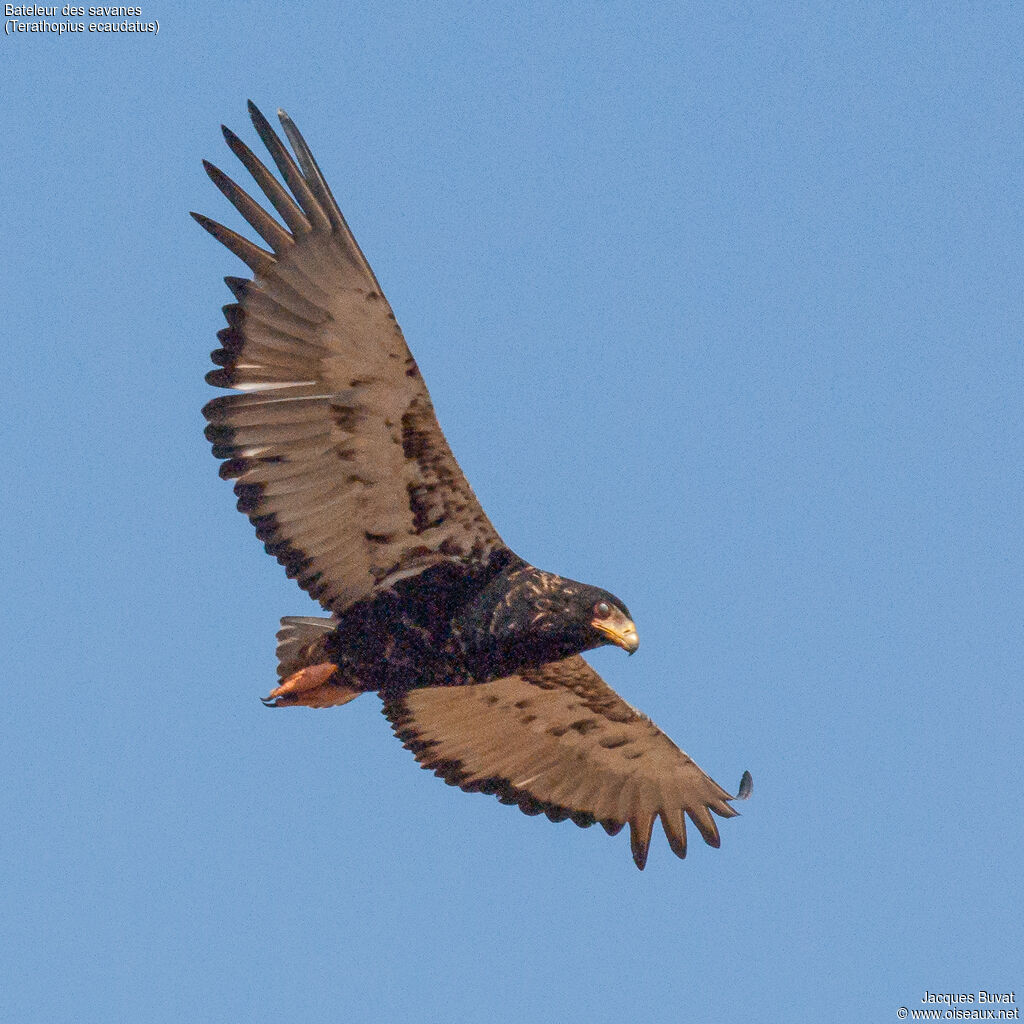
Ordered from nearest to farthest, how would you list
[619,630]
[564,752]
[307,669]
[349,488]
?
[619,630] → [349,488] → [307,669] → [564,752]

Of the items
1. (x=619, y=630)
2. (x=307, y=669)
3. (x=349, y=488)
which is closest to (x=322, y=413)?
(x=349, y=488)

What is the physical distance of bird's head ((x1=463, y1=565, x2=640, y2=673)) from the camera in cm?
1299

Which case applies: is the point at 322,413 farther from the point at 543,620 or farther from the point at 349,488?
the point at 543,620

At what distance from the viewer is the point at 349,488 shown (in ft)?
43.8

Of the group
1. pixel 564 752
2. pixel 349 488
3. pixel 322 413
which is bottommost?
pixel 564 752

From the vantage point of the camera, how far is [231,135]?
1245 cm

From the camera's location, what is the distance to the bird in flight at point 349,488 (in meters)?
12.7

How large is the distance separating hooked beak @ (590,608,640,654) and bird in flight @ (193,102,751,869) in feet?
0.03

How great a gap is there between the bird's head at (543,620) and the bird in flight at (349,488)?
0.03 feet

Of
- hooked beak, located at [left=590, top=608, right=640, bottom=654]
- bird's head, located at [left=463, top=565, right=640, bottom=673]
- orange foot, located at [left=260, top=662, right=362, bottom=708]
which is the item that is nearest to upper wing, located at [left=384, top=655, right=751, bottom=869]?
orange foot, located at [left=260, top=662, right=362, bottom=708]

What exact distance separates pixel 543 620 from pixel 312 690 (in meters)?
1.98

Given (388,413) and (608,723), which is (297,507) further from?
(608,723)

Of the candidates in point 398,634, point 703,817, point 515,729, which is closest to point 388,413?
point 398,634

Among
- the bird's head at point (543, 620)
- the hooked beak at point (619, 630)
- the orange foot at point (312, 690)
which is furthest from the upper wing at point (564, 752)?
the hooked beak at point (619, 630)
